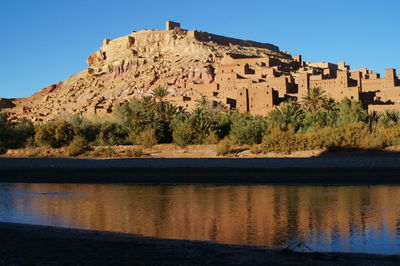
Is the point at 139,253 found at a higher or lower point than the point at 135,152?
lower

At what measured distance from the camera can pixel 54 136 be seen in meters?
31.4

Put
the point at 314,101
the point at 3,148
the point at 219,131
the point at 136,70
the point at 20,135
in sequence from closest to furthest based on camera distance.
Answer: the point at 219,131 < the point at 3,148 < the point at 20,135 < the point at 314,101 < the point at 136,70

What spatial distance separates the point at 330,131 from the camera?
2427 cm

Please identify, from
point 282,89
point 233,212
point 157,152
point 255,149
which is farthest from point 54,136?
point 233,212

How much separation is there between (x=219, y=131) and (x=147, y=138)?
419cm

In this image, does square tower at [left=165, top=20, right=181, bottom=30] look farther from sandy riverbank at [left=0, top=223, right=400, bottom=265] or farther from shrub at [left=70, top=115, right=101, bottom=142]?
sandy riverbank at [left=0, top=223, right=400, bottom=265]

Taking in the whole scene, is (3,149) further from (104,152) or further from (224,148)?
(224,148)

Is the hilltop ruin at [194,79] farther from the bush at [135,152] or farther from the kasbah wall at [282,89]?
the bush at [135,152]

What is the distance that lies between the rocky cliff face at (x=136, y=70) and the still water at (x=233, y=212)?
40984 millimetres

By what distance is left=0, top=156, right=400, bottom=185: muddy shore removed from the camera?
17219 millimetres

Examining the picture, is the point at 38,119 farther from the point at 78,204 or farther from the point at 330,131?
the point at 78,204

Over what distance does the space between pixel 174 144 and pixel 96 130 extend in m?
7.93

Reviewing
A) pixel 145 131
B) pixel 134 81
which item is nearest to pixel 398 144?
pixel 145 131

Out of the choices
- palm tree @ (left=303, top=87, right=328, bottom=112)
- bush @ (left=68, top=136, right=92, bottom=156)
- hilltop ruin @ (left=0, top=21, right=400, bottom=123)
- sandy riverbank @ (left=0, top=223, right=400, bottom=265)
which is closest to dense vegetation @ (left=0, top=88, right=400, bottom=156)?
bush @ (left=68, top=136, right=92, bottom=156)
